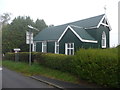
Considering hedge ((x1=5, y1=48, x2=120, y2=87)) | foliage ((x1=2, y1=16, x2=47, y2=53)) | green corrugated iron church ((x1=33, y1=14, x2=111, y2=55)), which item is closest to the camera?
hedge ((x1=5, y1=48, x2=120, y2=87))

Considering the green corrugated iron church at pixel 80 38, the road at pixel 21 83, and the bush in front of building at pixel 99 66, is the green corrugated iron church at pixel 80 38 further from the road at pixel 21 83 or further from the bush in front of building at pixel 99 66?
the bush in front of building at pixel 99 66

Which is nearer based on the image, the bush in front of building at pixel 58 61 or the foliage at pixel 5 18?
the bush in front of building at pixel 58 61

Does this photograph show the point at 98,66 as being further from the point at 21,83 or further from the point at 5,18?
the point at 5,18

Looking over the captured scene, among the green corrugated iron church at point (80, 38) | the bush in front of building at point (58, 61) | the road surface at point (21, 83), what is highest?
the green corrugated iron church at point (80, 38)

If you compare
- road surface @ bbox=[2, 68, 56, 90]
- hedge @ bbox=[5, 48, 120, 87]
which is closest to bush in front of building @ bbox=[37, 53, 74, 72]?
hedge @ bbox=[5, 48, 120, 87]

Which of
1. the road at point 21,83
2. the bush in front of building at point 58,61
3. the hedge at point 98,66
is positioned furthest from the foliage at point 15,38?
the hedge at point 98,66

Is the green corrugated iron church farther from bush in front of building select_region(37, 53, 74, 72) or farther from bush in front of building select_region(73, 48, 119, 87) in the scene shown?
bush in front of building select_region(73, 48, 119, 87)

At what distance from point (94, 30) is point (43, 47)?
979 cm

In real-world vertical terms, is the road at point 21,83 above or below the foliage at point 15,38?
below

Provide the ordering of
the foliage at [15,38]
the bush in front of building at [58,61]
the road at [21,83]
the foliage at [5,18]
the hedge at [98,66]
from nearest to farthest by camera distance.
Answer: the hedge at [98,66], the road at [21,83], the bush in front of building at [58,61], the foliage at [15,38], the foliage at [5,18]

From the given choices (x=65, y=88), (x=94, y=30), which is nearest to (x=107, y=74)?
(x=65, y=88)

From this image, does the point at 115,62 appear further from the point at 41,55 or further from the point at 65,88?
the point at 41,55

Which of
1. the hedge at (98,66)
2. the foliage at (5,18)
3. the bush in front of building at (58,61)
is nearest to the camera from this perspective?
the hedge at (98,66)

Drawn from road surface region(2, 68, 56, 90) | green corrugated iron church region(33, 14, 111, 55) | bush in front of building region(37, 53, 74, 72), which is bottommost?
road surface region(2, 68, 56, 90)
